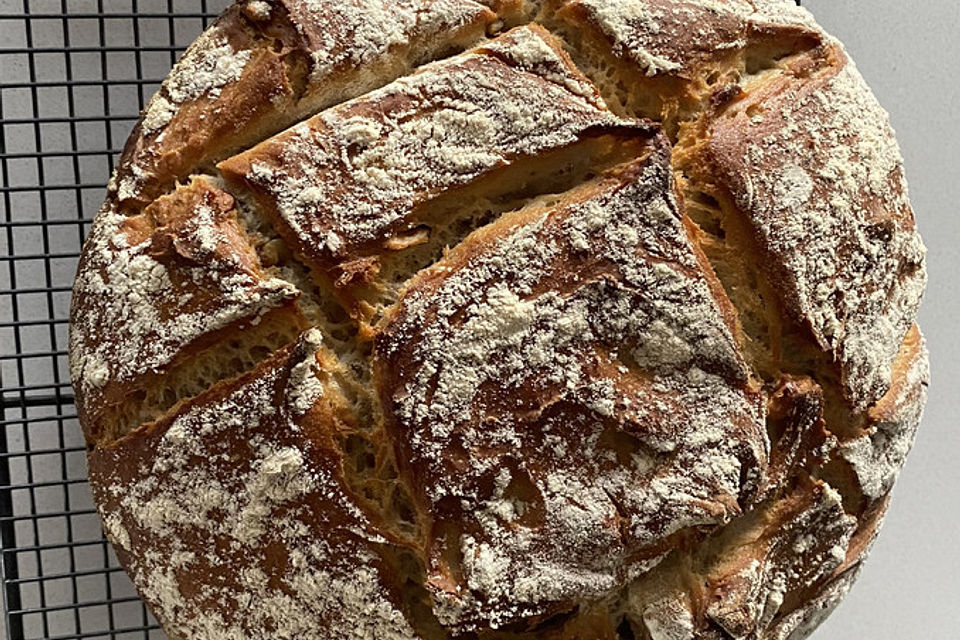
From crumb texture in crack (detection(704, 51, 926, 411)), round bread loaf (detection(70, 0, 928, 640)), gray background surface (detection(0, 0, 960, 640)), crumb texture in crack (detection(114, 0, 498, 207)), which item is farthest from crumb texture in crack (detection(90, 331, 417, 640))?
gray background surface (detection(0, 0, 960, 640))

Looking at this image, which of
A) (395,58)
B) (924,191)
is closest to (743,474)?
(395,58)

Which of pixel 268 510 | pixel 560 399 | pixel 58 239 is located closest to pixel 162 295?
pixel 268 510

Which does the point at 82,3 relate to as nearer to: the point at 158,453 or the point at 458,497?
the point at 158,453

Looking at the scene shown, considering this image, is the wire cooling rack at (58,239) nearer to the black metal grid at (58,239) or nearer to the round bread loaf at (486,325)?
the black metal grid at (58,239)

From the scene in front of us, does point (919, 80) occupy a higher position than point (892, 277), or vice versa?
point (919, 80)

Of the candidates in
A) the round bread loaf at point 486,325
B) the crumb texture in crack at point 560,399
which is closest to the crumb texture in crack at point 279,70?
the round bread loaf at point 486,325

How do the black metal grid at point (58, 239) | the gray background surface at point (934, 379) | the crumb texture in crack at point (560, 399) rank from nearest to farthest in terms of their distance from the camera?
the crumb texture in crack at point (560, 399) < the black metal grid at point (58, 239) < the gray background surface at point (934, 379)
